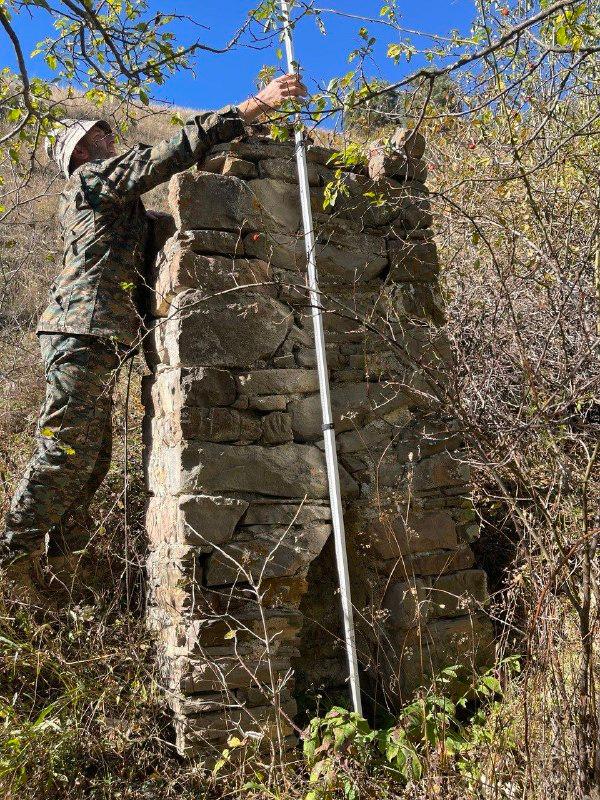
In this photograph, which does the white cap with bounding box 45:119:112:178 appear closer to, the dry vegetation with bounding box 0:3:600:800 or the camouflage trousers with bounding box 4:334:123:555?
the dry vegetation with bounding box 0:3:600:800

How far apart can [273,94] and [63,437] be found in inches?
Answer: 76.6

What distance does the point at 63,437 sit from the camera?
136 inches

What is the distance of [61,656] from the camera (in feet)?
10.6

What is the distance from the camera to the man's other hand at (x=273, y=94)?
11.3 feet

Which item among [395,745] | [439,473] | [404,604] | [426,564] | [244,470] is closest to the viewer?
[395,745]

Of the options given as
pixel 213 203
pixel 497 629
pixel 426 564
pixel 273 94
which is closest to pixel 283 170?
pixel 273 94

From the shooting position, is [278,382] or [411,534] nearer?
[278,382]

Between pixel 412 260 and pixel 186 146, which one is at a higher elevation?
pixel 186 146

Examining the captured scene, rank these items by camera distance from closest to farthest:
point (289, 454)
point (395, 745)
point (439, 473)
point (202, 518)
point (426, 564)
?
1. point (395, 745)
2. point (202, 518)
3. point (289, 454)
4. point (426, 564)
5. point (439, 473)

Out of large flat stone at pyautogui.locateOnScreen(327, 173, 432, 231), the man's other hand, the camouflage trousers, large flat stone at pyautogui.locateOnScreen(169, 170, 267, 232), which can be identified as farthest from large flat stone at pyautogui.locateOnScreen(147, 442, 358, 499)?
the man's other hand

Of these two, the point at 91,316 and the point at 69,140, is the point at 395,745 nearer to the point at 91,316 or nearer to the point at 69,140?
the point at 91,316

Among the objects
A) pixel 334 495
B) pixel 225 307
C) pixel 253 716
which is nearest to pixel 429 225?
pixel 225 307

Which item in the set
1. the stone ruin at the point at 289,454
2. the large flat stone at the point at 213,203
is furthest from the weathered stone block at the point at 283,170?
the large flat stone at the point at 213,203

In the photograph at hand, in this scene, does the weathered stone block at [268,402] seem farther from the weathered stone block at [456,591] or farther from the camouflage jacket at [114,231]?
the weathered stone block at [456,591]
